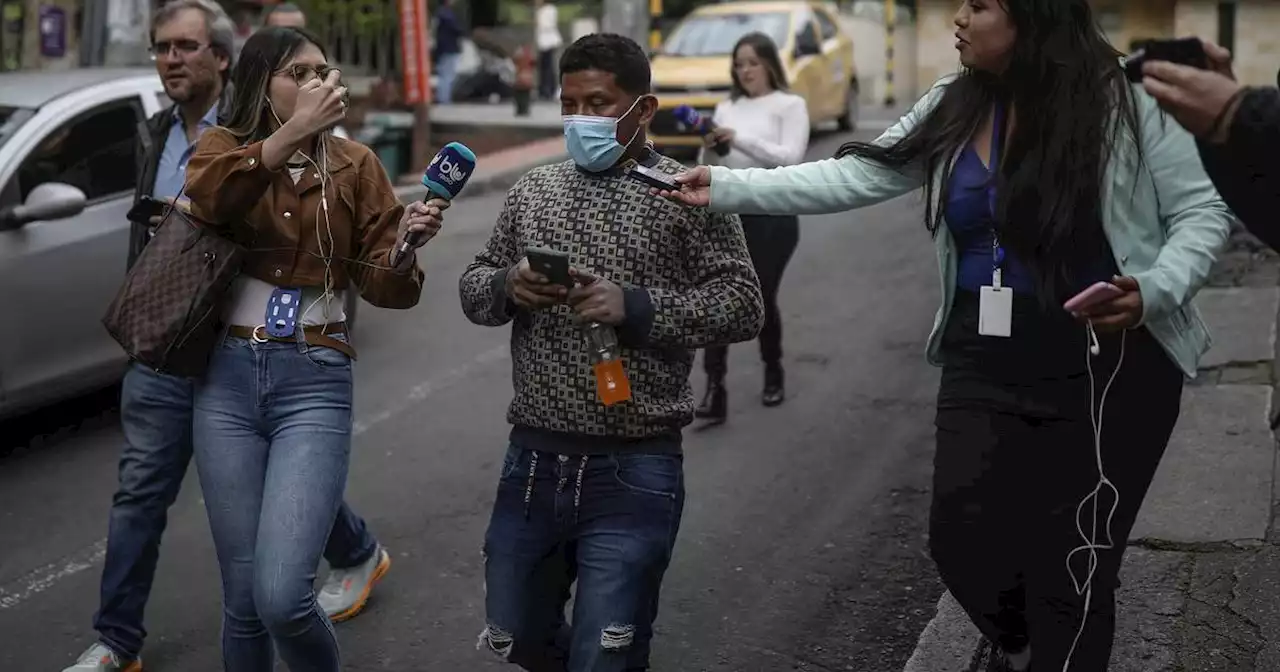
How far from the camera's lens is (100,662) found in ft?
15.7

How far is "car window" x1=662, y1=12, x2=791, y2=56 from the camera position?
18.8 meters

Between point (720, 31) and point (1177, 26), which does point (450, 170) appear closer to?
point (720, 31)

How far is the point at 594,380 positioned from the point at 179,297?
Answer: 1104 millimetres

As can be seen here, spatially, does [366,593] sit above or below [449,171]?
below

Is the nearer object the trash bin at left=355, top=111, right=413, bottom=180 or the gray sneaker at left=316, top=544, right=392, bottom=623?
the gray sneaker at left=316, top=544, right=392, bottom=623

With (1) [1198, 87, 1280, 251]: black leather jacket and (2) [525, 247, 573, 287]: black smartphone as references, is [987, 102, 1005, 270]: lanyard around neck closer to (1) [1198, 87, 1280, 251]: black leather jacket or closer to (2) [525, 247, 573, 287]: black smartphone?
(1) [1198, 87, 1280, 251]: black leather jacket

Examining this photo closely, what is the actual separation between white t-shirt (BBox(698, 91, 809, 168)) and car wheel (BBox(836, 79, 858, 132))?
41.4ft

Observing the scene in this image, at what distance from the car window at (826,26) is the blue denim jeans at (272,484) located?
16.5 metres

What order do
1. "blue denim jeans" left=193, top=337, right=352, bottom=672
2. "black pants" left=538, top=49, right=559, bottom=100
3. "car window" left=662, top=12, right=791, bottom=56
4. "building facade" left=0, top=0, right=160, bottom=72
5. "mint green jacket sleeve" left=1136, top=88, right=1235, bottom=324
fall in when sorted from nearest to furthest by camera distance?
"mint green jacket sleeve" left=1136, top=88, right=1235, bottom=324
"blue denim jeans" left=193, top=337, right=352, bottom=672
"building facade" left=0, top=0, right=160, bottom=72
"car window" left=662, top=12, right=791, bottom=56
"black pants" left=538, top=49, right=559, bottom=100

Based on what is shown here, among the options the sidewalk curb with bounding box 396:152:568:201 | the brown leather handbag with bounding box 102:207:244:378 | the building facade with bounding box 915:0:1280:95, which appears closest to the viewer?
the brown leather handbag with bounding box 102:207:244:378

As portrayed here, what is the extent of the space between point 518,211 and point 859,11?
2830 cm

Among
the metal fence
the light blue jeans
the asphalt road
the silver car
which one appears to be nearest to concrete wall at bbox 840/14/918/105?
the light blue jeans

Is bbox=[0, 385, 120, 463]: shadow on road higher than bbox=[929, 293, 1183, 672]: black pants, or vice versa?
bbox=[929, 293, 1183, 672]: black pants

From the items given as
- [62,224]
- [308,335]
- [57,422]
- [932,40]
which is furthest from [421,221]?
[932,40]
